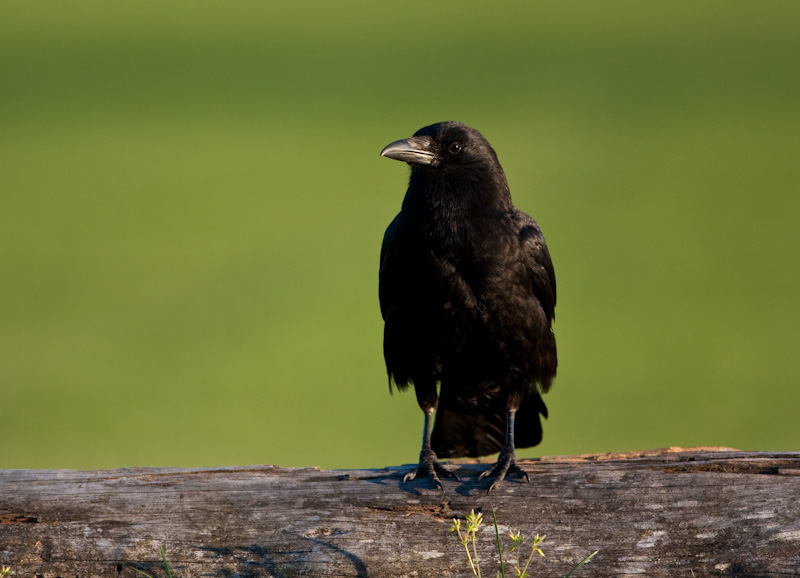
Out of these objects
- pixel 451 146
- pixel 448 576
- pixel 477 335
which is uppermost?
pixel 451 146

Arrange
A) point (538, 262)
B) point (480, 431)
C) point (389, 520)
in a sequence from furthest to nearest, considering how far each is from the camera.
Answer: point (480, 431), point (538, 262), point (389, 520)

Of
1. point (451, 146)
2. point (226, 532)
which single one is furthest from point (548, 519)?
point (451, 146)

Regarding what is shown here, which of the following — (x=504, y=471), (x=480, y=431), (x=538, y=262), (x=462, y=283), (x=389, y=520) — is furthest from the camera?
(x=480, y=431)

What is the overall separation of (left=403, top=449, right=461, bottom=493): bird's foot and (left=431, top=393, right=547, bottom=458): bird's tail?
3.31ft

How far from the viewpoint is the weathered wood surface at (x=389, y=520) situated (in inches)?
140

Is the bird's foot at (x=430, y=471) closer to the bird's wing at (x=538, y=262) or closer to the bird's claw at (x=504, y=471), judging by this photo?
the bird's claw at (x=504, y=471)

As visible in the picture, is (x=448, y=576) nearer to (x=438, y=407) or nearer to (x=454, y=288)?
(x=454, y=288)

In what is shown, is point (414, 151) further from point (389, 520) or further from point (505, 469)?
point (389, 520)

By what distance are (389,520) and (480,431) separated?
2.09 metres

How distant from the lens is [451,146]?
5078mm

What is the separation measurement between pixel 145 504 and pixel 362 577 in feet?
3.43

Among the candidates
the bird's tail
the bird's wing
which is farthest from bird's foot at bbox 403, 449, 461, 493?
the bird's wing

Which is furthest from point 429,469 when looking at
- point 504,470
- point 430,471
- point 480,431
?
point 480,431

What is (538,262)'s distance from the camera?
519 centimetres
